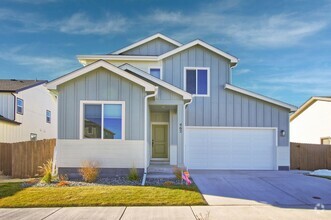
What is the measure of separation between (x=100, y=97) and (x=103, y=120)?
96 centimetres

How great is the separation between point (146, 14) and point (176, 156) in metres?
8.63

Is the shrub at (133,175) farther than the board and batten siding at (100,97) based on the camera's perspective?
No

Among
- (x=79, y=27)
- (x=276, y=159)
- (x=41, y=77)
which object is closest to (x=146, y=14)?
(x=79, y=27)

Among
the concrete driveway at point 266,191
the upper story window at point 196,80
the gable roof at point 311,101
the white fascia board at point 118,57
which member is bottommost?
the concrete driveway at point 266,191

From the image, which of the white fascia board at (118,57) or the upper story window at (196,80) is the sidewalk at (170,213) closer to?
the upper story window at (196,80)

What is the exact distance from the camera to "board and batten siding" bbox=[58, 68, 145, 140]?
454 inches

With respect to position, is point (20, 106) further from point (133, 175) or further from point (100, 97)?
point (133, 175)

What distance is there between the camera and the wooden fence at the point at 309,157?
56.3 feet

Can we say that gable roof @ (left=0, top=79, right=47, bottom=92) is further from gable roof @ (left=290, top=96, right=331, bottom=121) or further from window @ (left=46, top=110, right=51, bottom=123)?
gable roof @ (left=290, top=96, right=331, bottom=121)

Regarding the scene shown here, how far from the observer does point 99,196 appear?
27.7 feet

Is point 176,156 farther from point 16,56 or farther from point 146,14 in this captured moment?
point 16,56

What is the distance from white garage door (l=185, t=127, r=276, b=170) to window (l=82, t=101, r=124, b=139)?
5.14m

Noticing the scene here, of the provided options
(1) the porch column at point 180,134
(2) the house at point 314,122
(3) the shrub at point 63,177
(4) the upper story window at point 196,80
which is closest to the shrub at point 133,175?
(3) the shrub at point 63,177

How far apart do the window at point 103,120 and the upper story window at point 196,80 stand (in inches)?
221
